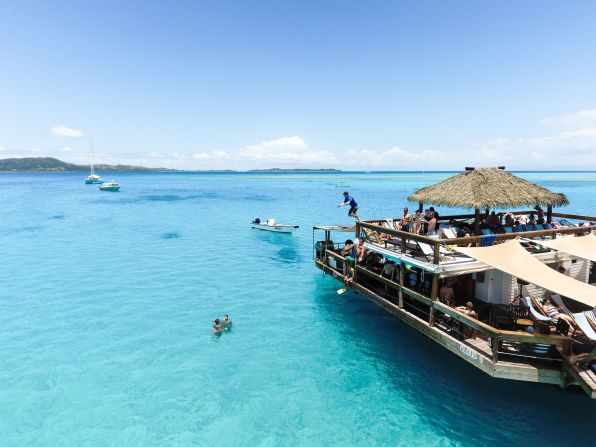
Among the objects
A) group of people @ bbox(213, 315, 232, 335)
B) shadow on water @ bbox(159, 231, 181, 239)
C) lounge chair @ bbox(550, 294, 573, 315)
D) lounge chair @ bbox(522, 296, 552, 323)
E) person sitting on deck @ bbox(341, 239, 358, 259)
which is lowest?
group of people @ bbox(213, 315, 232, 335)

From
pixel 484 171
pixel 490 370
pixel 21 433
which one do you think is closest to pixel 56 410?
pixel 21 433

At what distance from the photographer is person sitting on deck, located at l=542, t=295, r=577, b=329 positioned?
9.45m

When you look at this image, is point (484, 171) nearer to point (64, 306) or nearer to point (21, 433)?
point (21, 433)

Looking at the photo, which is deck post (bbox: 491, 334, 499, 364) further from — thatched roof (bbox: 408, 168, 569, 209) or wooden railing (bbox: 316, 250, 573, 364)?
thatched roof (bbox: 408, 168, 569, 209)

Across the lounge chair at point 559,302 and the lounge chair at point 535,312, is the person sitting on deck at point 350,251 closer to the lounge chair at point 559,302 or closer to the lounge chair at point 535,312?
the lounge chair at point 535,312

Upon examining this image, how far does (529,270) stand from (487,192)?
427 centimetres

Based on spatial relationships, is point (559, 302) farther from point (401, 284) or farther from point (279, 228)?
point (279, 228)

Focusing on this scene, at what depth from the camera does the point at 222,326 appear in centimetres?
1485

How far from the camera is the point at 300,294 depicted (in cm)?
1925

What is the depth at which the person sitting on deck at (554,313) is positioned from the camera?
9453 millimetres

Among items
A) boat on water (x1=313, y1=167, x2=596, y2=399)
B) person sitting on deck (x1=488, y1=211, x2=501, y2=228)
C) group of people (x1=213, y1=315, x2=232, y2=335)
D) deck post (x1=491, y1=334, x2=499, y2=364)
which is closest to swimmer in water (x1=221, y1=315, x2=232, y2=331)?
group of people (x1=213, y1=315, x2=232, y2=335)

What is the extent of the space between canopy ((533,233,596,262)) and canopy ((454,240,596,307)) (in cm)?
153

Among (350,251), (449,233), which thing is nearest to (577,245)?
(449,233)

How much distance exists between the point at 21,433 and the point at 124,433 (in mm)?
2835
